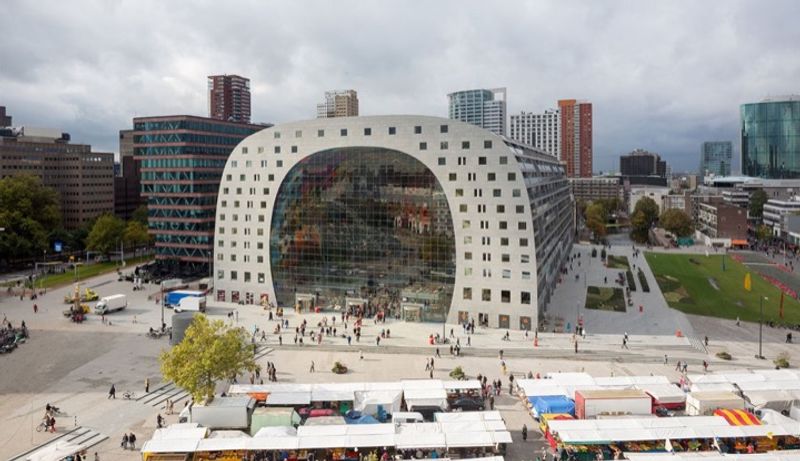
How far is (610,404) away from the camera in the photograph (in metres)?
38.6

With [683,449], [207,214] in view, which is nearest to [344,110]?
[207,214]

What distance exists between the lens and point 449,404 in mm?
41250

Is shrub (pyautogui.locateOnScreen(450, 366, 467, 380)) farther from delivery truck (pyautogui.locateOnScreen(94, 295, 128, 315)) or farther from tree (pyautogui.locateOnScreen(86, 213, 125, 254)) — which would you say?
tree (pyautogui.locateOnScreen(86, 213, 125, 254))

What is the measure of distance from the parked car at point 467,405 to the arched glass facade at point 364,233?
1037 inches

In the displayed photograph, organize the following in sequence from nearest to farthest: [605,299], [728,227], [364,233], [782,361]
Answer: [782,361]
[364,233]
[605,299]
[728,227]

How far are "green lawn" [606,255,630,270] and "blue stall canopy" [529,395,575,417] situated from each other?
74835 mm

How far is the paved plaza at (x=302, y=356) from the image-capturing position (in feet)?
133

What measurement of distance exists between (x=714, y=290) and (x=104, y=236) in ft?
337

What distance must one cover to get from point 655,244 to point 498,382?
120 m

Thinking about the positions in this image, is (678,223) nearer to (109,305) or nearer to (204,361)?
(109,305)

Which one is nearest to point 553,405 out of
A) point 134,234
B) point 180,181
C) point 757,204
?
point 180,181

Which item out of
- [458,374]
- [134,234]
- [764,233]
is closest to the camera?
[458,374]

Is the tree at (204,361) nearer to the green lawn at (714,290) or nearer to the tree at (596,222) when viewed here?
the green lawn at (714,290)

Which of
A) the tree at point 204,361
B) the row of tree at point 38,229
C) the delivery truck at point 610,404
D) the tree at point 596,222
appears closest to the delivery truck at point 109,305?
the tree at point 204,361
